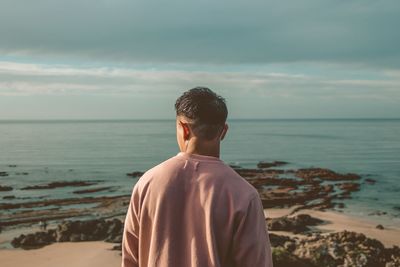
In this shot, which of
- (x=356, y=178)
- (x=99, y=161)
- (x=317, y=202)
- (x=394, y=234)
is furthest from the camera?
(x=99, y=161)

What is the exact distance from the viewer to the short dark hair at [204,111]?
2.36m

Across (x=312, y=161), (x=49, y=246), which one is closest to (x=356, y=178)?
(x=312, y=161)

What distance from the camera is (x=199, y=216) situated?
233 cm

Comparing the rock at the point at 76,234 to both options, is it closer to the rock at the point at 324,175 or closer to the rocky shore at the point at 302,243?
the rocky shore at the point at 302,243

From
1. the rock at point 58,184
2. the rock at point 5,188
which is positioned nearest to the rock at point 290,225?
the rock at point 58,184

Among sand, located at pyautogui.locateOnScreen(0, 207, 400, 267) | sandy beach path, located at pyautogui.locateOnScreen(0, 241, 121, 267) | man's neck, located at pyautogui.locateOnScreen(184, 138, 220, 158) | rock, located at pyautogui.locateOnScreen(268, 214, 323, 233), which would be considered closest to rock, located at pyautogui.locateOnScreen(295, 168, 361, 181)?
rock, located at pyautogui.locateOnScreen(268, 214, 323, 233)

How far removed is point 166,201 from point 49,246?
40.7 feet

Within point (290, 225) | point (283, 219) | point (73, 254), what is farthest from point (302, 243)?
point (73, 254)

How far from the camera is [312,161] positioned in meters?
49.6

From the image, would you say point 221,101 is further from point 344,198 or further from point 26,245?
point 344,198

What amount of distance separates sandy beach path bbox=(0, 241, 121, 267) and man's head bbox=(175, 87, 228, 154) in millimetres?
9218

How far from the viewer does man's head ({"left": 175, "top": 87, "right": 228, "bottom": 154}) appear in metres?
2.36

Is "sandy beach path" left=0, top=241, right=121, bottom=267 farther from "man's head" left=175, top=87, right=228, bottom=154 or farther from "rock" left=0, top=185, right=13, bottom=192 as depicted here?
"rock" left=0, top=185, right=13, bottom=192

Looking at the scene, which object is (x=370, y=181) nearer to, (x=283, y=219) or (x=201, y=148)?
(x=283, y=219)
